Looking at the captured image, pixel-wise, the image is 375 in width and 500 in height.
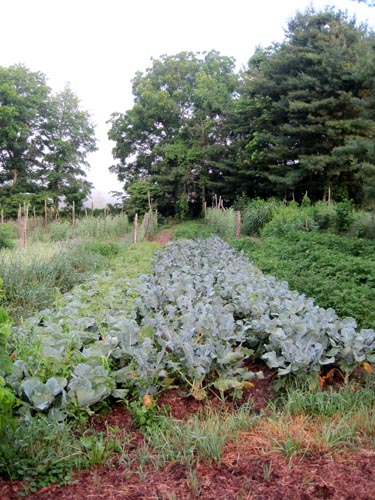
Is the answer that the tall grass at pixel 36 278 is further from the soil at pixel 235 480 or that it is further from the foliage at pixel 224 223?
the foliage at pixel 224 223

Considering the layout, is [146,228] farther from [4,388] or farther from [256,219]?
[4,388]

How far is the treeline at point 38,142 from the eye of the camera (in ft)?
102


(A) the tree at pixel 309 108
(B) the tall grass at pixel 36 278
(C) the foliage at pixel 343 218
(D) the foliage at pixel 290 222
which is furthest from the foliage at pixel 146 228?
(B) the tall grass at pixel 36 278

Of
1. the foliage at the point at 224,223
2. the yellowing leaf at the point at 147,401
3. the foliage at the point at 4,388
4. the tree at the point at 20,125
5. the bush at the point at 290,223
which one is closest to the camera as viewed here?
the foliage at the point at 4,388

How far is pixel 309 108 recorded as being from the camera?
21.9 metres

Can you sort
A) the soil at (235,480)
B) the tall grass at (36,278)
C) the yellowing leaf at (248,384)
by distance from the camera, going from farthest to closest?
the tall grass at (36,278), the yellowing leaf at (248,384), the soil at (235,480)

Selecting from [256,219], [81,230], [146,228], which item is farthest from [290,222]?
[81,230]

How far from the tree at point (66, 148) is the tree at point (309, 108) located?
45.6ft

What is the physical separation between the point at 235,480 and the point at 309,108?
22365 millimetres

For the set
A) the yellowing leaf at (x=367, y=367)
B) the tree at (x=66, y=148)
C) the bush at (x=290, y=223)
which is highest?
the tree at (x=66, y=148)

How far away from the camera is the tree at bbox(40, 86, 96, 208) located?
108ft

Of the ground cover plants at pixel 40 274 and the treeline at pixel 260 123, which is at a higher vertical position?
the treeline at pixel 260 123

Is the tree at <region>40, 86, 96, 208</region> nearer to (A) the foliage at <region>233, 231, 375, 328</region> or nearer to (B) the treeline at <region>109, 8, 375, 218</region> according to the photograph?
(B) the treeline at <region>109, 8, 375, 218</region>

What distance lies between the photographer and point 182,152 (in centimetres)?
3138
